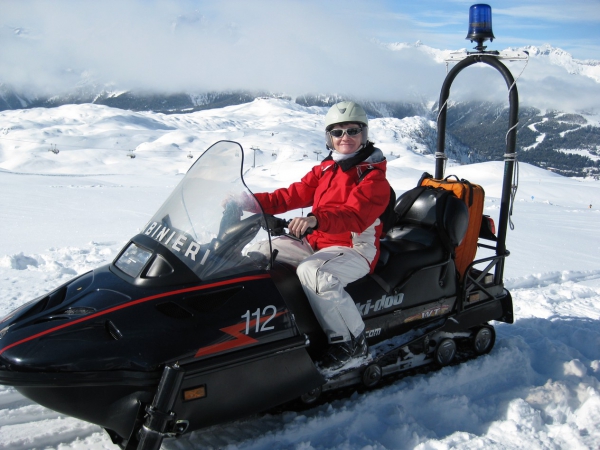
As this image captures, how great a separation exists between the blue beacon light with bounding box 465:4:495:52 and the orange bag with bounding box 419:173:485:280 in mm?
1077

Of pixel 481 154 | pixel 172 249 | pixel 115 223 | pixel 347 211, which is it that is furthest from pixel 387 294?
pixel 481 154

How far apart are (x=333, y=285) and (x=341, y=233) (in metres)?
0.42

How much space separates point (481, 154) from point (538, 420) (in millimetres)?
193670

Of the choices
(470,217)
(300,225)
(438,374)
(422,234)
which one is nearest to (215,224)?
(300,225)

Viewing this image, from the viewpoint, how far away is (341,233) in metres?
3.13

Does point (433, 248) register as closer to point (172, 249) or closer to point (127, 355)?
point (172, 249)

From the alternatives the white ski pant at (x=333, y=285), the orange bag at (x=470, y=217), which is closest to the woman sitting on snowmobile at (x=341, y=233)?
the white ski pant at (x=333, y=285)

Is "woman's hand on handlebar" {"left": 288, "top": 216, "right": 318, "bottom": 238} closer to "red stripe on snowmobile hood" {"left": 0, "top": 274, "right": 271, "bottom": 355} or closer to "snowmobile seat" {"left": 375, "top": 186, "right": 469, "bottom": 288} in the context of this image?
"red stripe on snowmobile hood" {"left": 0, "top": 274, "right": 271, "bottom": 355}

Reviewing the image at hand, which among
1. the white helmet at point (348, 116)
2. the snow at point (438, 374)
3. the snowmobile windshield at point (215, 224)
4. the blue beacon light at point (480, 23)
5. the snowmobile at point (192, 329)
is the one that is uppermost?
the blue beacon light at point (480, 23)

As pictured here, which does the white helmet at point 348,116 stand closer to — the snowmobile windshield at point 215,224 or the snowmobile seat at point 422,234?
the snowmobile windshield at point 215,224

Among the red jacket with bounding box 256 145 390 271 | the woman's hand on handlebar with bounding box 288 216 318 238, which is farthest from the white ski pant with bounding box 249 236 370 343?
the woman's hand on handlebar with bounding box 288 216 318 238

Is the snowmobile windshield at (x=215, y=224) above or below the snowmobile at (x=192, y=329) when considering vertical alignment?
above

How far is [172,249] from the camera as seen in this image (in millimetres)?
2619

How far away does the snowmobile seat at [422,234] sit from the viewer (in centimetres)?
341
